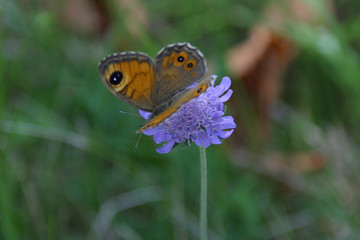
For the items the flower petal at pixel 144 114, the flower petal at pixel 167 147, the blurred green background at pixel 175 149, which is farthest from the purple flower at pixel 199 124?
the blurred green background at pixel 175 149

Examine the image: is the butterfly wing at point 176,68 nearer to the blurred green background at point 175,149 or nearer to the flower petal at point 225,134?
the flower petal at point 225,134

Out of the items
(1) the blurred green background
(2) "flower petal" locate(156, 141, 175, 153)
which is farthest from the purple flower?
(1) the blurred green background

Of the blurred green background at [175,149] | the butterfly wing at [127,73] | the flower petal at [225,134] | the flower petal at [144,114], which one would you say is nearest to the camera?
the flower petal at [225,134]

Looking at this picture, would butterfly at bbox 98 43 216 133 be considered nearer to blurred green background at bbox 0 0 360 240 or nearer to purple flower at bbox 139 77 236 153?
purple flower at bbox 139 77 236 153

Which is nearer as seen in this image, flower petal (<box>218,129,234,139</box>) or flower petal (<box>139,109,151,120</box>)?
flower petal (<box>218,129,234,139</box>)

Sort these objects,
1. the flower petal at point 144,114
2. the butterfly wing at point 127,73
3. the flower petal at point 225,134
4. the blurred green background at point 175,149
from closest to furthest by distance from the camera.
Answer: the flower petal at point 225,134 → the butterfly wing at point 127,73 → the flower petal at point 144,114 → the blurred green background at point 175,149

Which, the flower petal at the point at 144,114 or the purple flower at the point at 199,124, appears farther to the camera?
the flower petal at the point at 144,114

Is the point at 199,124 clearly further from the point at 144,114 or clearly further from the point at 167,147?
the point at 144,114

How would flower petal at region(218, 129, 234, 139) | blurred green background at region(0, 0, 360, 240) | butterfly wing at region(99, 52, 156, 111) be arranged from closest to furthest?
flower petal at region(218, 129, 234, 139) → butterfly wing at region(99, 52, 156, 111) → blurred green background at region(0, 0, 360, 240)
